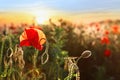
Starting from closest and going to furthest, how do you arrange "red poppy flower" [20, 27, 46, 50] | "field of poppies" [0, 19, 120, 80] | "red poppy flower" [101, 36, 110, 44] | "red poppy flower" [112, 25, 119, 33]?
1. "red poppy flower" [20, 27, 46, 50]
2. "field of poppies" [0, 19, 120, 80]
3. "red poppy flower" [101, 36, 110, 44]
4. "red poppy flower" [112, 25, 119, 33]

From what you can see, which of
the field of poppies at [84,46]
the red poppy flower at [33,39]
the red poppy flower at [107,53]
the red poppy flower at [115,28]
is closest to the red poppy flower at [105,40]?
the field of poppies at [84,46]

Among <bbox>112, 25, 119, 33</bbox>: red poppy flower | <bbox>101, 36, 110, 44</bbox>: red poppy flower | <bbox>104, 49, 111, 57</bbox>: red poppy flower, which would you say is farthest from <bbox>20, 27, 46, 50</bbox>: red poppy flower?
A: <bbox>112, 25, 119, 33</bbox>: red poppy flower

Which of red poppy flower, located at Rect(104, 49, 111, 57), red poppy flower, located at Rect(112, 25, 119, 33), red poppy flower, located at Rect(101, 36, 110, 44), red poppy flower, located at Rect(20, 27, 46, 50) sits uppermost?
red poppy flower, located at Rect(20, 27, 46, 50)

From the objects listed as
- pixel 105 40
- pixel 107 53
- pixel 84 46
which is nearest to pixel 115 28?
pixel 105 40

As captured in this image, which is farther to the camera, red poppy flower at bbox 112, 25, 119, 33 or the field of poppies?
red poppy flower at bbox 112, 25, 119, 33

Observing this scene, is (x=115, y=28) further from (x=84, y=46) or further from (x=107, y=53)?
(x=107, y=53)

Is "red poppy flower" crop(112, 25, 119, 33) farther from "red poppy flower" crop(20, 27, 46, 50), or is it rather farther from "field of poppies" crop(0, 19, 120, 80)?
→ "red poppy flower" crop(20, 27, 46, 50)

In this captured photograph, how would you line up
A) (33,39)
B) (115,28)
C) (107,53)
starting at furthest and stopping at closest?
(115,28) < (107,53) < (33,39)

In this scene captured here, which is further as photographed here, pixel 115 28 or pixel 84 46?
pixel 115 28
